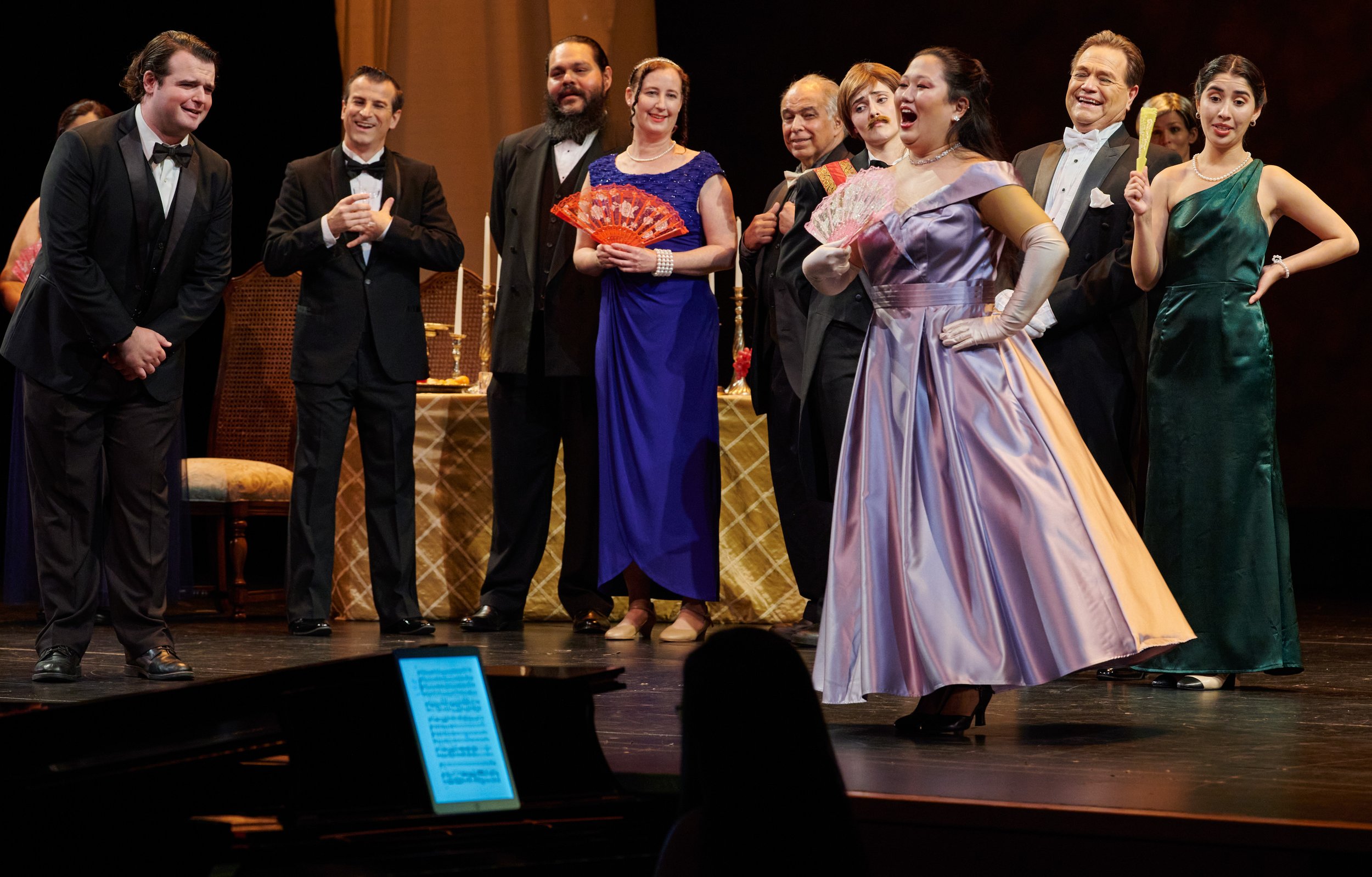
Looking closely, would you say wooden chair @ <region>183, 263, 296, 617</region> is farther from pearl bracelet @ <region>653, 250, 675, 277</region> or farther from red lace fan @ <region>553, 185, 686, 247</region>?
pearl bracelet @ <region>653, 250, 675, 277</region>

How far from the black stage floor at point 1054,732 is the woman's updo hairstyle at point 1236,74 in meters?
1.57

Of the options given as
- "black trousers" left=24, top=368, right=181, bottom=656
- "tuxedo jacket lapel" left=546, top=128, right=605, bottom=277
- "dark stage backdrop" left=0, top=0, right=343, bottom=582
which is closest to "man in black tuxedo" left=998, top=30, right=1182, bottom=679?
"tuxedo jacket lapel" left=546, top=128, right=605, bottom=277

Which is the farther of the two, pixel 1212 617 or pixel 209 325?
pixel 209 325

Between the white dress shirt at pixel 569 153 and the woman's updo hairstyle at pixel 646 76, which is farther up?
the woman's updo hairstyle at pixel 646 76

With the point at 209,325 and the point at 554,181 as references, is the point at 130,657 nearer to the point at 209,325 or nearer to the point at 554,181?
the point at 554,181

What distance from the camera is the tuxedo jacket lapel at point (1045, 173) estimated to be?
4391mm

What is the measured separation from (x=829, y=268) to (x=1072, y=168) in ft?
4.75

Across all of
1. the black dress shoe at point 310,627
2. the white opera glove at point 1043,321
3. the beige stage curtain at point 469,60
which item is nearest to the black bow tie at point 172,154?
the black dress shoe at point 310,627

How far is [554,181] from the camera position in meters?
5.16

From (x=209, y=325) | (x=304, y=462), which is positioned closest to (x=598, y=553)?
(x=304, y=462)

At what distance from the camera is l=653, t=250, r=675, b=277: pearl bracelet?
4.76m

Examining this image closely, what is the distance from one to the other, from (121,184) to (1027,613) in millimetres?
2515

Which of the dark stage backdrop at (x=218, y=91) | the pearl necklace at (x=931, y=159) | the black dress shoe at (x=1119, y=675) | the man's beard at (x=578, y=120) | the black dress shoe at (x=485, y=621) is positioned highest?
the dark stage backdrop at (x=218, y=91)

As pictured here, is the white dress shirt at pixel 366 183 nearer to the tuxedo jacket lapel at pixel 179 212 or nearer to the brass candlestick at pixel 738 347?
the tuxedo jacket lapel at pixel 179 212
